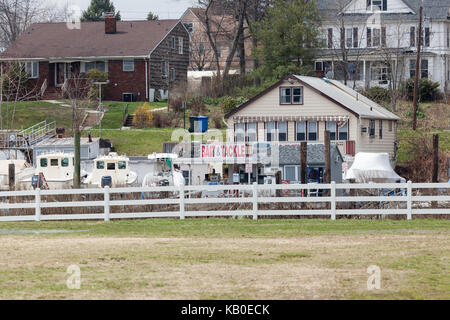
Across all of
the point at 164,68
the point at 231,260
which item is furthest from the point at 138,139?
the point at 231,260

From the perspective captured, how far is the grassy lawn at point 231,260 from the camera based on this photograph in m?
16.3

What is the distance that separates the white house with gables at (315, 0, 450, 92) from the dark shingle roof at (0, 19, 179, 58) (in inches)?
617

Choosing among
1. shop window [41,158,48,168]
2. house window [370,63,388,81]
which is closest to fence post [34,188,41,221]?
shop window [41,158,48,168]

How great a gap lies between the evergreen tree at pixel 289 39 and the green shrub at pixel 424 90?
8.32 meters

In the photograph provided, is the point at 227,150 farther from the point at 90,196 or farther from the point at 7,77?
the point at 7,77

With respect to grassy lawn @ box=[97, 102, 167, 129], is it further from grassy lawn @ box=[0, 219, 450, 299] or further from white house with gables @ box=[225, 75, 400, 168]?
grassy lawn @ box=[0, 219, 450, 299]

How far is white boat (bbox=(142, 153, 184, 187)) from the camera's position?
49938 mm

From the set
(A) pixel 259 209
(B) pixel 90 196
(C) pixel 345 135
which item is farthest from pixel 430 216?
(C) pixel 345 135

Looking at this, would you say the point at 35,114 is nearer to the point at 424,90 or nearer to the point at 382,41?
the point at 382,41

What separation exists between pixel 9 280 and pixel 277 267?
5391 millimetres

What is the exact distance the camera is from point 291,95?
209ft

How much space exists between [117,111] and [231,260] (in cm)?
5698

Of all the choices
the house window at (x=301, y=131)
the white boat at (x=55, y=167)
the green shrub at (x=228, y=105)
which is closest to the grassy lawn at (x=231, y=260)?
→ the white boat at (x=55, y=167)
